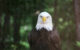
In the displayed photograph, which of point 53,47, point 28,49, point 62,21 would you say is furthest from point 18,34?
point 62,21

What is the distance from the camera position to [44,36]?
17.8ft

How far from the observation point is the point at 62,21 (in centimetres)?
769

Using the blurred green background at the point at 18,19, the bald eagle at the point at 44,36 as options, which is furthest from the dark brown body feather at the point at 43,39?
the blurred green background at the point at 18,19

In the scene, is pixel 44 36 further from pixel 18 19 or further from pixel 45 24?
pixel 18 19

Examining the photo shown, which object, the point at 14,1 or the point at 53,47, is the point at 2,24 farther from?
the point at 53,47

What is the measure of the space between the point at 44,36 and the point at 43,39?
0.05m

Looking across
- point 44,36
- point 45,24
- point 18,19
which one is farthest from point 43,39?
point 18,19

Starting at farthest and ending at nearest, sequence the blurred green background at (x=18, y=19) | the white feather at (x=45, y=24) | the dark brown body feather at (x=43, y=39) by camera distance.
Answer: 1. the blurred green background at (x=18, y=19)
2. the white feather at (x=45, y=24)
3. the dark brown body feather at (x=43, y=39)

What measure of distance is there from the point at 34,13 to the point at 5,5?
0.56 m

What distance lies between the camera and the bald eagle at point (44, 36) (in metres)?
5.43

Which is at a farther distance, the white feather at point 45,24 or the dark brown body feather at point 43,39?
the white feather at point 45,24

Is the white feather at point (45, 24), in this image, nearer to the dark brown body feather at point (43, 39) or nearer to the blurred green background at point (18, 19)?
the dark brown body feather at point (43, 39)

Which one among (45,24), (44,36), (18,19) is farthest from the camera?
(18,19)

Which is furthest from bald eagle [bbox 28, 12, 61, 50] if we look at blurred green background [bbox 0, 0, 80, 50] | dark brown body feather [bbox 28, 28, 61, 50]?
blurred green background [bbox 0, 0, 80, 50]
